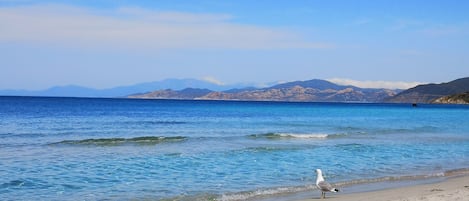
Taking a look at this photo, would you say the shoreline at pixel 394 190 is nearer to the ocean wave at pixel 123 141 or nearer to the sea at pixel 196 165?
the sea at pixel 196 165

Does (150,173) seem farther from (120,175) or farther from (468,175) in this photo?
(468,175)

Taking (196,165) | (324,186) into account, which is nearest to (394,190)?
(324,186)

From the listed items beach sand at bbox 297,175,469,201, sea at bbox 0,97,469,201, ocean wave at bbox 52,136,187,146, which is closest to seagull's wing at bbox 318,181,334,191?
beach sand at bbox 297,175,469,201

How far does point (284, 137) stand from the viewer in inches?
1351

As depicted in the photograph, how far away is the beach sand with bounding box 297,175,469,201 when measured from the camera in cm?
1284

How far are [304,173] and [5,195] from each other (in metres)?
8.99

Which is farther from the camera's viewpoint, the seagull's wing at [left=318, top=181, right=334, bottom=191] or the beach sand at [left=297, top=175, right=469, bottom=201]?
the seagull's wing at [left=318, top=181, right=334, bottom=191]

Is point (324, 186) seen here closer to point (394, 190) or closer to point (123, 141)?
point (394, 190)

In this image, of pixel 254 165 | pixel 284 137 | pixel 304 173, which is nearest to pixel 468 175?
pixel 304 173

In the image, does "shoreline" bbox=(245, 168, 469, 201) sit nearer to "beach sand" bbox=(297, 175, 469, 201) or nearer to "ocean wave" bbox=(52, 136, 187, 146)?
"beach sand" bbox=(297, 175, 469, 201)

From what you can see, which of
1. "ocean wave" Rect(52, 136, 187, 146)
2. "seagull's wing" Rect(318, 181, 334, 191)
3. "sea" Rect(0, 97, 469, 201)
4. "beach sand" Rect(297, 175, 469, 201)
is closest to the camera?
"beach sand" Rect(297, 175, 469, 201)

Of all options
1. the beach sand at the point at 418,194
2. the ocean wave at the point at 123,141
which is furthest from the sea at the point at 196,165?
the beach sand at the point at 418,194

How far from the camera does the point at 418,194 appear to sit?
46.1ft

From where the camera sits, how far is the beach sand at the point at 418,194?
506 inches
